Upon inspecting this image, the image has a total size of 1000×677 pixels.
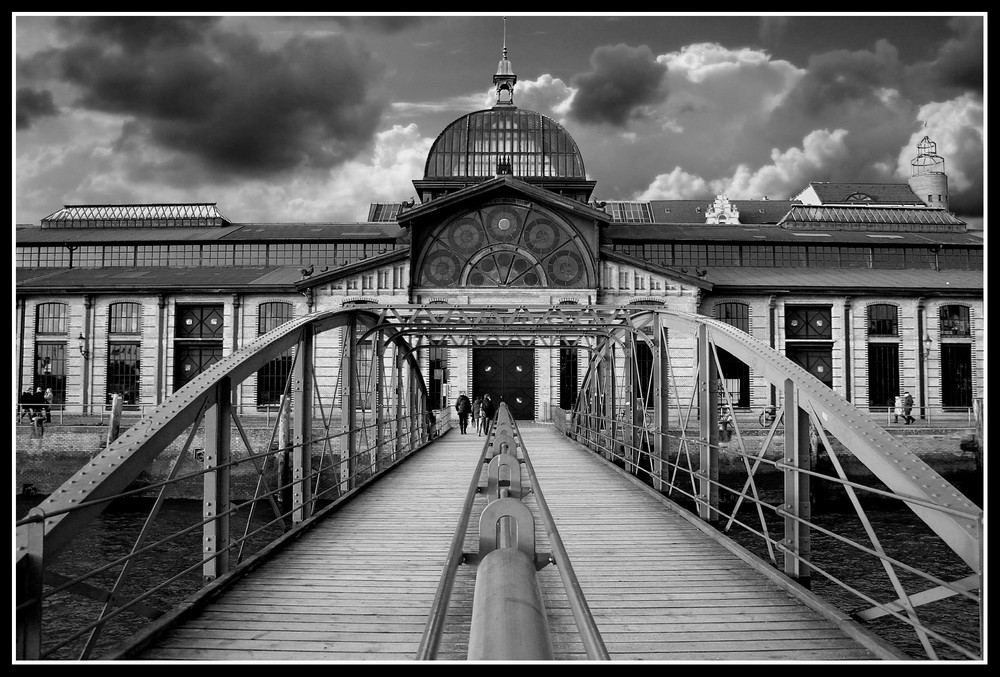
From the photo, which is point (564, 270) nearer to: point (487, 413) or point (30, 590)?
point (487, 413)

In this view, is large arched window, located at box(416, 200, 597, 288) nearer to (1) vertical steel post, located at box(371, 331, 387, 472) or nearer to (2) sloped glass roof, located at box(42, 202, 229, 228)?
(1) vertical steel post, located at box(371, 331, 387, 472)

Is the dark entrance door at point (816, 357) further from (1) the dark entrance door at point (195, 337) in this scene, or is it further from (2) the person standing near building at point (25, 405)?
(2) the person standing near building at point (25, 405)

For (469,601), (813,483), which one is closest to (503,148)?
(813,483)

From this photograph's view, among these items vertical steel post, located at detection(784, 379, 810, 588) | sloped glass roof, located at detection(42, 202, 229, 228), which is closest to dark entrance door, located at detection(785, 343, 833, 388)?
vertical steel post, located at detection(784, 379, 810, 588)

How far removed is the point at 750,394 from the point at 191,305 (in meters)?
24.0

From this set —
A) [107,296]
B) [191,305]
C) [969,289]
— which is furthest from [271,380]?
[969,289]

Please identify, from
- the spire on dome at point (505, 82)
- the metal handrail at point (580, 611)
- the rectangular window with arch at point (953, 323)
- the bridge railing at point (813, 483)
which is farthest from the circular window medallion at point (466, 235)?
the metal handrail at point (580, 611)

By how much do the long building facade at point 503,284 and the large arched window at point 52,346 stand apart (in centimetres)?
9

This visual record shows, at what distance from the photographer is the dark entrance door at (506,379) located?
33438mm

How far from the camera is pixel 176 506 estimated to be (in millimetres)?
23547

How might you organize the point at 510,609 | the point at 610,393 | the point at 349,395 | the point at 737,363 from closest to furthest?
1. the point at 510,609
2. the point at 349,395
3. the point at 610,393
4. the point at 737,363

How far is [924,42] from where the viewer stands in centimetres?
562

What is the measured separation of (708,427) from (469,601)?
533cm
